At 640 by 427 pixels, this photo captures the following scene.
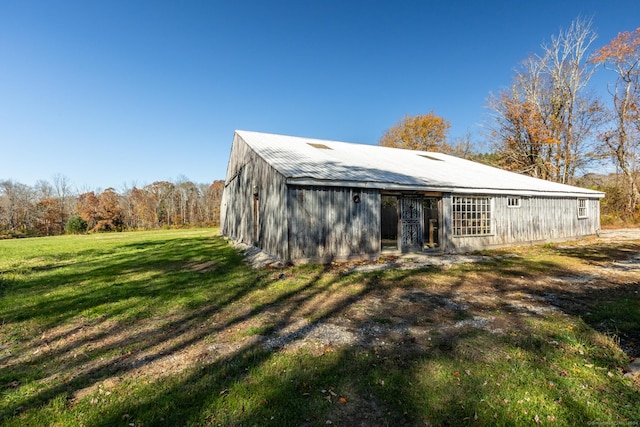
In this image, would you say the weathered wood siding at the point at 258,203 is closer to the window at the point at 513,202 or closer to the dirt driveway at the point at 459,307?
the dirt driveway at the point at 459,307

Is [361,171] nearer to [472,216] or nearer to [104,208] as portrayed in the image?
[472,216]

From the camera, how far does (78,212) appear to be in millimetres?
39156

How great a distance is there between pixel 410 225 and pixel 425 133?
2583cm

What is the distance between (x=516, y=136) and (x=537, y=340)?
2936cm

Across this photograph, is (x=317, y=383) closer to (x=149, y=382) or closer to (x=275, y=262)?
(x=149, y=382)

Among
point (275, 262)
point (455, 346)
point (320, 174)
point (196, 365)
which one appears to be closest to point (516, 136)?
point (320, 174)

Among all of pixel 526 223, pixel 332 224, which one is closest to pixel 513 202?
pixel 526 223

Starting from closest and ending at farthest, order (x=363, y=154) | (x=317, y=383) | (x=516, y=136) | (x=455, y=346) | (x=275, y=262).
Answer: (x=317, y=383) < (x=455, y=346) < (x=275, y=262) < (x=363, y=154) < (x=516, y=136)

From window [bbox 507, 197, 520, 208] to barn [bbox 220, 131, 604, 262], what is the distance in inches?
1.8

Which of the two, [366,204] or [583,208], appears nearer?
[366,204]

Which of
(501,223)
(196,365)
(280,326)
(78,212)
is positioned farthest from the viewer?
(78,212)

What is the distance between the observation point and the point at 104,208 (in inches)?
1464

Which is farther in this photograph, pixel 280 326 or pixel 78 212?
pixel 78 212

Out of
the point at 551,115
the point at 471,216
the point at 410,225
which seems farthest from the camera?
the point at 551,115
